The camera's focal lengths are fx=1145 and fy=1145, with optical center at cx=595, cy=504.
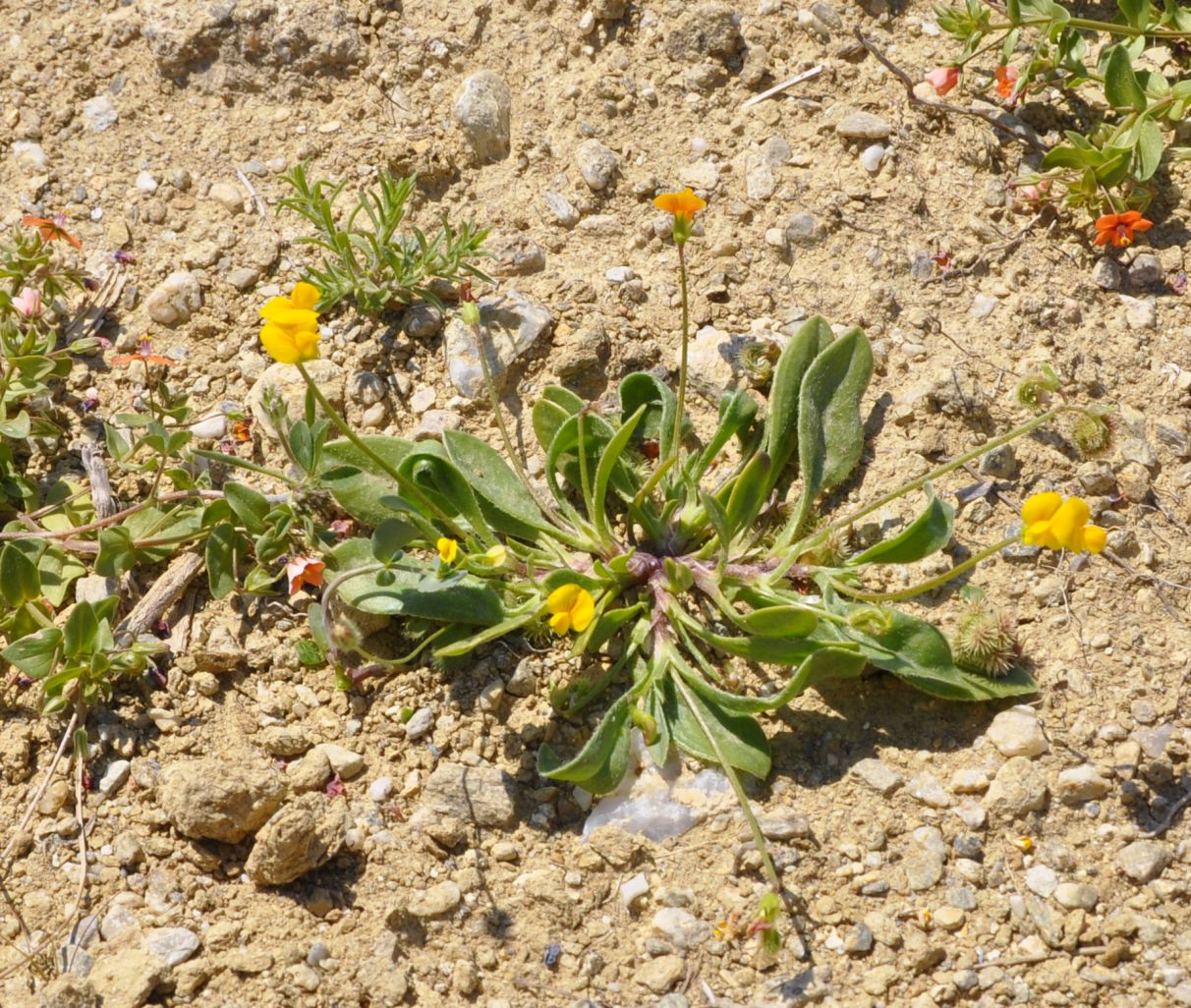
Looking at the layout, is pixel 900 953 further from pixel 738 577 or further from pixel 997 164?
pixel 997 164

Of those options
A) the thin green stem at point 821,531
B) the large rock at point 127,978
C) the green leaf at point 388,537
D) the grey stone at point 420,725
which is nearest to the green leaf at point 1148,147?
the thin green stem at point 821,531

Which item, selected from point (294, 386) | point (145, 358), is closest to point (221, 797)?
point (294, 386)

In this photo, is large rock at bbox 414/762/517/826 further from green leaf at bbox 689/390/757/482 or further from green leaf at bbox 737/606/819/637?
green leaf at bbox 689/390/757/482

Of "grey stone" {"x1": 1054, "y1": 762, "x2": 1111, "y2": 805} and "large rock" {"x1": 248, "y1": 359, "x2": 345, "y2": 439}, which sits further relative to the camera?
"large rock" {"x1": 248, "y1": 359, "x2": 345, "y2": 439}

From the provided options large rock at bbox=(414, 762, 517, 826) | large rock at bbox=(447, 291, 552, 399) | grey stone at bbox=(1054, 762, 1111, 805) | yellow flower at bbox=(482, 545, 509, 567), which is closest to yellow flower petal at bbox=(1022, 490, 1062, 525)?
grey stone at bbox=(1054, 762, 1111, 805)

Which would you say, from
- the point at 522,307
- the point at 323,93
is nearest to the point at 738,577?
the point at 522,307

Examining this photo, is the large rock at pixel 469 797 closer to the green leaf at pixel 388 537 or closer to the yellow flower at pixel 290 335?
the green leaf at pixel 388 537
